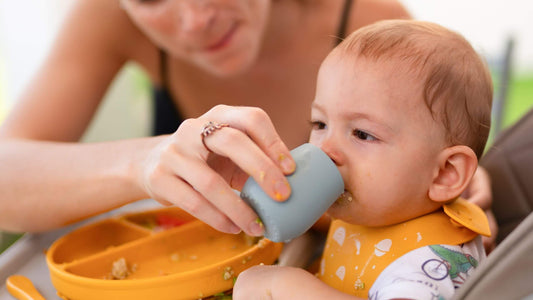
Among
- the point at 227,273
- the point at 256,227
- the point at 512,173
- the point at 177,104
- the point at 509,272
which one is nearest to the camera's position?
the point at 509,272

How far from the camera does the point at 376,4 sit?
1.41 meters

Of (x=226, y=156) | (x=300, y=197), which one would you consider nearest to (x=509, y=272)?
(x=300, y=197)

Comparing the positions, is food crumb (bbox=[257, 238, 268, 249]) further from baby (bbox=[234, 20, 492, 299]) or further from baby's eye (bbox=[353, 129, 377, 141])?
baby's eye (bbox=[353, 129, 377, 141])

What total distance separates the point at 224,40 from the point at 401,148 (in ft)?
2.01

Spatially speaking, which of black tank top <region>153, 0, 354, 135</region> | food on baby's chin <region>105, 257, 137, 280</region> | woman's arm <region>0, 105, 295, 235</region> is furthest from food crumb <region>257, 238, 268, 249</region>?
black tank top <region>153, 0, 354, 135</region>

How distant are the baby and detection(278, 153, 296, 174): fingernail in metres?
0.10

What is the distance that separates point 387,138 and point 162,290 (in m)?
0.37

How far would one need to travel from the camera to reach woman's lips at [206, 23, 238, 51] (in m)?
1.19

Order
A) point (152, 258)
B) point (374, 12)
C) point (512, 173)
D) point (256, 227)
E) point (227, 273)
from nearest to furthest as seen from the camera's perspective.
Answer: point (256, 227)
point (227, 273)
point (152, 258)
point (512, 173)
point (374, 12)

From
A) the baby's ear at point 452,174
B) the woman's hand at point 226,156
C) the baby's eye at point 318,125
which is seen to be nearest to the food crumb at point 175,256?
the woman's hand at point 226,156

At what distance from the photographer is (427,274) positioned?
2.14 feet

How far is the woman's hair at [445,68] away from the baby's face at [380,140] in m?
0.02

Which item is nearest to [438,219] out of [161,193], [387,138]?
[387,138]

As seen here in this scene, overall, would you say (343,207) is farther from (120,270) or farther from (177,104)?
(177,104)
